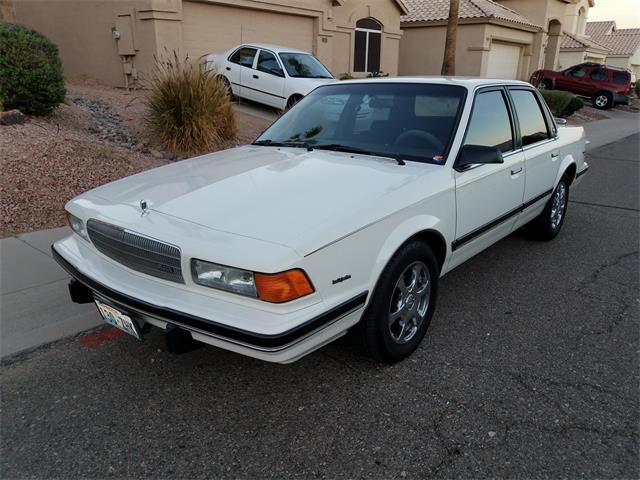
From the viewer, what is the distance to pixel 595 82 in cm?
2508

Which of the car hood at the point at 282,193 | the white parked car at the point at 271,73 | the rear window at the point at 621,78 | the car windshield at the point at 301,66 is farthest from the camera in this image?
the rear window at the point at 621,78

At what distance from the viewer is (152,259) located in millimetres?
2613

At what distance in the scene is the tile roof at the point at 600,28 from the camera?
5225 centimetres

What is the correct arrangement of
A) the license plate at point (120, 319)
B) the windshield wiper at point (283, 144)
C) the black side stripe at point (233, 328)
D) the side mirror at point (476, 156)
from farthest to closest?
the windshield wiper at point (283, 144) → the side mirror at point (476, 156) → the license plate at point (120, 319) → the black side stripe at point (233, 328)

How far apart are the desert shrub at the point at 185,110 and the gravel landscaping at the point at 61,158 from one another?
0.85ft

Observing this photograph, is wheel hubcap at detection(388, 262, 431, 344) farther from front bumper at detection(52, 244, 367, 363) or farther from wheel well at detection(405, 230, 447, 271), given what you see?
front bumper at detection(52, 244, 367, 363)

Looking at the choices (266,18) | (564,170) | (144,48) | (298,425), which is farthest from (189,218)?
(266,18)

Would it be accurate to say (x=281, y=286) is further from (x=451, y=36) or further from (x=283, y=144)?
(x=451, y=36)

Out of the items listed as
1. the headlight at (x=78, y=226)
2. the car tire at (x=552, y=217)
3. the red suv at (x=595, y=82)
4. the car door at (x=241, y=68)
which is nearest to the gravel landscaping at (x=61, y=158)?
the headlight at (x=78, y=226)

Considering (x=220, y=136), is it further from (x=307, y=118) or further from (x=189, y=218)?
(x=189, y=218)

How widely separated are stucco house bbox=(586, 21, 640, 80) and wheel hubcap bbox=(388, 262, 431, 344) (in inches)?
2078

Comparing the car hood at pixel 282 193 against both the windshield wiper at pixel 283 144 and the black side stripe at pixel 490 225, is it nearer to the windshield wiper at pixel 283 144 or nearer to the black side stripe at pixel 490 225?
the windshield wiper at pixel 283 144

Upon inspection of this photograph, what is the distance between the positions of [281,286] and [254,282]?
0.13 m

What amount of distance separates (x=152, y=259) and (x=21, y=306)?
1.90 meters
